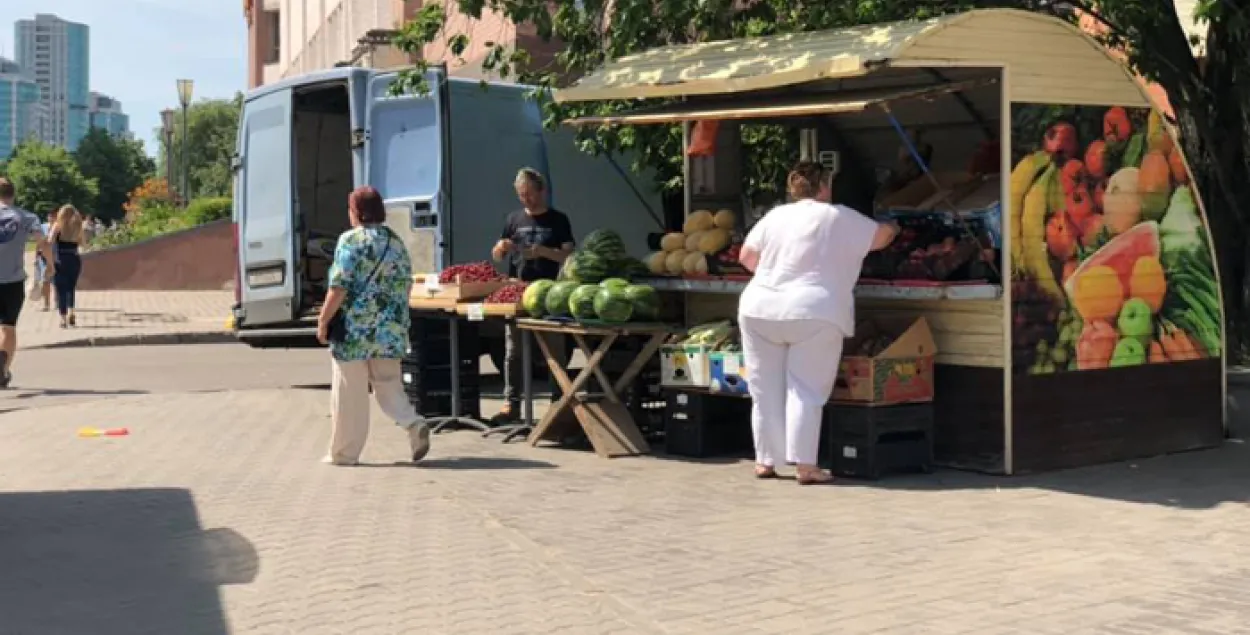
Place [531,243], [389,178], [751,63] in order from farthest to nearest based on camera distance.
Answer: [389,178] → [531,243] → [751,63]

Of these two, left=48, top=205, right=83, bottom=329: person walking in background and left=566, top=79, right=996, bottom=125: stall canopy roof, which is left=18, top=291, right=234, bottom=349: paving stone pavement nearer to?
left=48, top=205, right=83, bottom=329: person walking in background

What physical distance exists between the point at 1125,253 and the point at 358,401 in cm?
465

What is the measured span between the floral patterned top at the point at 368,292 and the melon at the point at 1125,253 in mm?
3953

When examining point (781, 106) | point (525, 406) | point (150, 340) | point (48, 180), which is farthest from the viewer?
point (48, 180)

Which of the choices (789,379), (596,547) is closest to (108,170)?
(789,379)

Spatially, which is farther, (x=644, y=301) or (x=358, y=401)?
(x=644, y=301)

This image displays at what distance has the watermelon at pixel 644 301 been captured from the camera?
31.9ft

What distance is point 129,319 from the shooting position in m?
23.8

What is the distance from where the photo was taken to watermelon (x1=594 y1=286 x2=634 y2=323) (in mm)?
9633

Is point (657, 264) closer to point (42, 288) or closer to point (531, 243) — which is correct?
point (531, 243)

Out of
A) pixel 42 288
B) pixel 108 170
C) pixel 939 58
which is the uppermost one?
pixel 108 170

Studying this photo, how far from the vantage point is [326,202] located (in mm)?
15148

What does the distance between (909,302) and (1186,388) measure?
6.42ft

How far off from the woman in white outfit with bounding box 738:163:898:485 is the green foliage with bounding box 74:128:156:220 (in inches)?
3072
